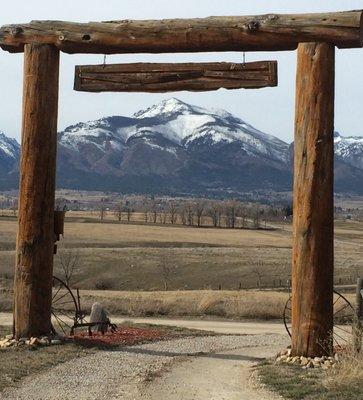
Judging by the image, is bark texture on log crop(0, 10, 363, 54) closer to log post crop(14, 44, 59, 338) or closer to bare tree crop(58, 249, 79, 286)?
log post crop(14, 44, 59, 338)

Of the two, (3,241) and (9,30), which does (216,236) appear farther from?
(9,30)

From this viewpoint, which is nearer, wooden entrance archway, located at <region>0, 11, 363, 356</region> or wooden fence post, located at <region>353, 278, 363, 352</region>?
wooden fence post, located at <region>353, 278, 363, 352</region>

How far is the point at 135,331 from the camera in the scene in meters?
18.9

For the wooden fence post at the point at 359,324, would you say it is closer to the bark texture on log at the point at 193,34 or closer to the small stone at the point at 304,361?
the small stone at the point at 304,361

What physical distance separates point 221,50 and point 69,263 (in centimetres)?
4684

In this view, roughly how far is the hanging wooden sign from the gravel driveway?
535 cm

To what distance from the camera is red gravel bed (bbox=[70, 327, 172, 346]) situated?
16031mm

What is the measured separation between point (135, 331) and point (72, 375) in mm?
6552

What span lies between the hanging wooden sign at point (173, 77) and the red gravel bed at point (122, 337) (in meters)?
5.30

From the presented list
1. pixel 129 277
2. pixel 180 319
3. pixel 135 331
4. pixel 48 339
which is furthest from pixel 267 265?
pixel 48 339

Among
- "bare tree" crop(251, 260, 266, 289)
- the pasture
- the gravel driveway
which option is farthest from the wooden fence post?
"bare tree" crop(251, 260, 266, 289)

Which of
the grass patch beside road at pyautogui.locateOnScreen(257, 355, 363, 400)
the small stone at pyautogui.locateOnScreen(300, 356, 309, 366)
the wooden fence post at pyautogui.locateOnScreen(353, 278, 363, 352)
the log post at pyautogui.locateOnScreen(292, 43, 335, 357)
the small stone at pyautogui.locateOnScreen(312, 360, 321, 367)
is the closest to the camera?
the grass patch beside road at pyautogui.locateOnScreen(257, 355, 363, 400)

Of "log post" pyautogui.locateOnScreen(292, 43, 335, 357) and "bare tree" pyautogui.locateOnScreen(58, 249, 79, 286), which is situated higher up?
"log post" pyautogui.locateOnScreen(292, 43, 335, 357)

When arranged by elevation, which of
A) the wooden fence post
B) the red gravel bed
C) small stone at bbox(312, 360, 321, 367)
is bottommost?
the red gravel bed
